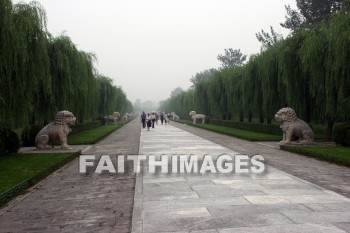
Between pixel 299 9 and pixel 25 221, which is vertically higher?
pixel 299 9

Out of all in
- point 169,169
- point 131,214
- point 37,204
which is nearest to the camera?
point 131,214

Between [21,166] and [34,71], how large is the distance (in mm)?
4444

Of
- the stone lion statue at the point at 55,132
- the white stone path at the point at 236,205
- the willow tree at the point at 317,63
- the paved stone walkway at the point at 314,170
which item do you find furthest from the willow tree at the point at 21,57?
the willow tree at the point at 317,63

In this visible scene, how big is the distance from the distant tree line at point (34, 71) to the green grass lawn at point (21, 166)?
137 cm

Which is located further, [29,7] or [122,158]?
[29,7]

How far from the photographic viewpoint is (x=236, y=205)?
569cm

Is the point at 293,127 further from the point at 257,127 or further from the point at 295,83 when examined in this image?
the point at 257,127

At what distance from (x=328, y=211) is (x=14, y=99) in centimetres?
984

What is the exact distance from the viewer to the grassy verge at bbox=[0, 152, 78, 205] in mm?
6867

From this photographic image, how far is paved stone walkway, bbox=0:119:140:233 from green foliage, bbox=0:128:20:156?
4526 millimetres

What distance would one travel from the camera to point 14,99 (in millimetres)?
11398

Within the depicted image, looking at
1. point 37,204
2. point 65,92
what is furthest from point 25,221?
point 65,92

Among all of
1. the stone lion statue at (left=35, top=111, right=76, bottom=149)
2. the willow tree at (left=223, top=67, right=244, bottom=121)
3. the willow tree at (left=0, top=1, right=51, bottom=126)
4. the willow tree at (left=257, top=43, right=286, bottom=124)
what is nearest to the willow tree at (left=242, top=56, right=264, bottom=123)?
the willow tree at (left=223, top=67, right=244, bottom=121)

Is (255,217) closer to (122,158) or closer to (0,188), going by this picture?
(0,188)
